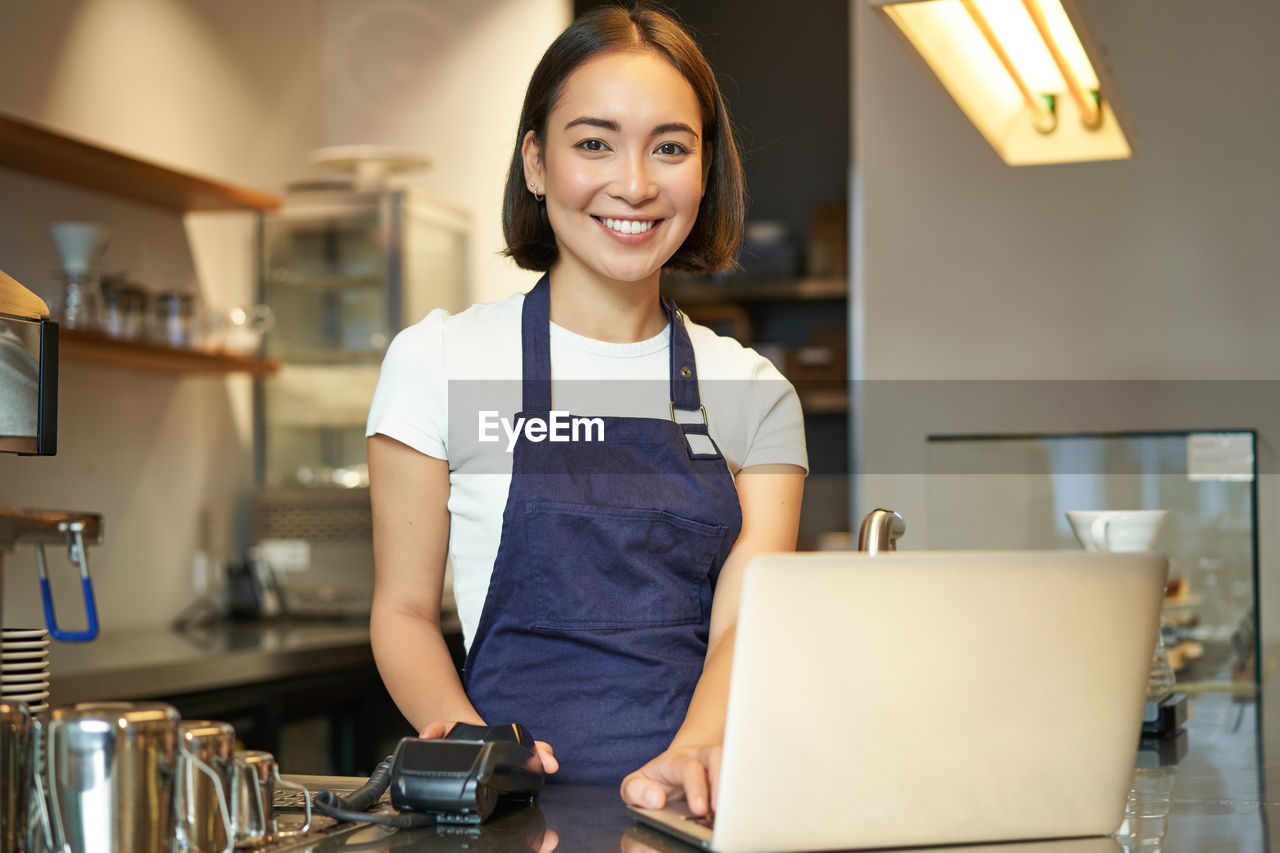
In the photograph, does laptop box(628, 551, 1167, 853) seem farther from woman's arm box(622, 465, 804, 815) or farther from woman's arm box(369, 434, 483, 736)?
woman's arm box(369, 434, 483, 736)

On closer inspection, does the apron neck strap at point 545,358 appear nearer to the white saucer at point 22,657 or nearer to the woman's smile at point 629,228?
the woman's smile at point 629,228

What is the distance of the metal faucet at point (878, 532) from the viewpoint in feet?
2.98

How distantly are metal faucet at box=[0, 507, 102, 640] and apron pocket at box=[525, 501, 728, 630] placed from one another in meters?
0.49

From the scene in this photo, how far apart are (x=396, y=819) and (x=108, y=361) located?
2457mm

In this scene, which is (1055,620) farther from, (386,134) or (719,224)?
(386,134)

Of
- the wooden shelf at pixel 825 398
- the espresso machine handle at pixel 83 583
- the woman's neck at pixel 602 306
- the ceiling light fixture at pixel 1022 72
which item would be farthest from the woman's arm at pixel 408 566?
the wooden shelf at pixel 825 398

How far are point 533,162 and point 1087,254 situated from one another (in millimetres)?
1922

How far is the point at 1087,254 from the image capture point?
2.98 meters

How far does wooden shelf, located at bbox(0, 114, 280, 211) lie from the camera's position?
266 centimetres

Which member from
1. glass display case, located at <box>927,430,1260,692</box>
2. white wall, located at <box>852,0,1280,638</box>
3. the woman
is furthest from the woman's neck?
white wall, located at <box>852,0,1280,638</box>

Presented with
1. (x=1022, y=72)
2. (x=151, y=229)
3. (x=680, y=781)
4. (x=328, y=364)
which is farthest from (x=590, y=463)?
(x=328, y=364)

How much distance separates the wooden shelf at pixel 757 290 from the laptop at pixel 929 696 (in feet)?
13.3

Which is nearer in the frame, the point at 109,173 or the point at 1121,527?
the point at 1121,527

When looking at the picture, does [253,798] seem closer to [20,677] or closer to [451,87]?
[20,677]
